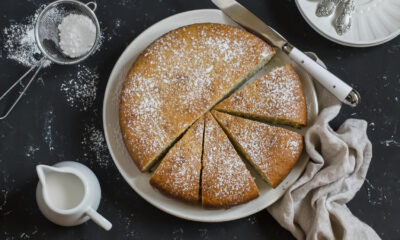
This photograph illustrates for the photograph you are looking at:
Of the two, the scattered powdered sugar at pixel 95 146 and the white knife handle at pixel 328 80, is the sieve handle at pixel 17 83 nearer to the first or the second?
the scattered powdered sugar at pixel 95 146

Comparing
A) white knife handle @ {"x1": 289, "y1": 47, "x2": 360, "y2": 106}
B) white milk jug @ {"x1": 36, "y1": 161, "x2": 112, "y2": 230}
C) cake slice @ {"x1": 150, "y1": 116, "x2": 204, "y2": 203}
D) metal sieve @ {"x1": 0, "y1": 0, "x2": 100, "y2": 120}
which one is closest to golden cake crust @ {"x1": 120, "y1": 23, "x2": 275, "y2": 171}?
cake slice @ {"x1": 150, "y1": 116, "x2": 204, "y2": 203}

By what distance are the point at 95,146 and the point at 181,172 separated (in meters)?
0.65

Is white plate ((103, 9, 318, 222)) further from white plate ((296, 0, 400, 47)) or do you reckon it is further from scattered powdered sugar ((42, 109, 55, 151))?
scattered powdered sugar ((42, 109, 55, 151))

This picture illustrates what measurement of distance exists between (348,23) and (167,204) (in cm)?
159

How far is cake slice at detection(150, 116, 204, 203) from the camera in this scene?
2.57m

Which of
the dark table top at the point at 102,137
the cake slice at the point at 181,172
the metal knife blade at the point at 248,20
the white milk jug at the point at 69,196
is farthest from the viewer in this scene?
the dark table top at the point at 102,137

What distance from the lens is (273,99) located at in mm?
2627

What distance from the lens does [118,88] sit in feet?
8.96

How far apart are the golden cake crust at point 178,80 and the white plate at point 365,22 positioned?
1.32 ft

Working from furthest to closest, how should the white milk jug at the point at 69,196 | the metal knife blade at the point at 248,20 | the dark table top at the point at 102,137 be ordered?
the dark table top at the point at 102,137
the metal knife blade at the point at 248,20
the white milk jug at the point at 69,196

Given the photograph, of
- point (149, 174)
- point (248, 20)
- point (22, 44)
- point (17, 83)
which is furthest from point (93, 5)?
point (149, 174)

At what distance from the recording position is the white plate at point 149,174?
2660 mm

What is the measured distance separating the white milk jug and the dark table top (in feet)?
1.02

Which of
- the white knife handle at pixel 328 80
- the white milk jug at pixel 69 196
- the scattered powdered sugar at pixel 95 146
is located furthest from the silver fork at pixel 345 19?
the white milk jug at pixel 69 196
